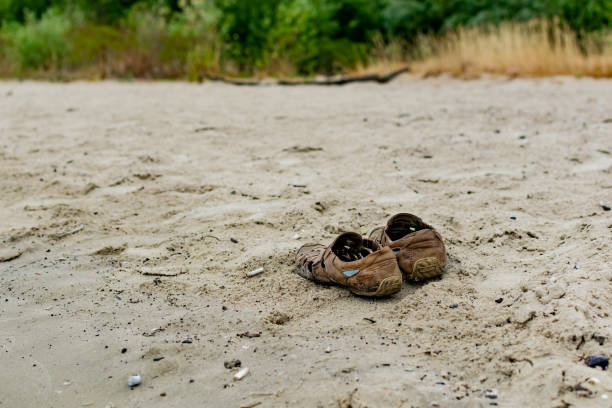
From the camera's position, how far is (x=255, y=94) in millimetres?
7082

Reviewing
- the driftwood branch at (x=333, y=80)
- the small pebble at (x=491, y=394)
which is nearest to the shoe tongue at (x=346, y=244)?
the small pebble at (x=491, y=394)

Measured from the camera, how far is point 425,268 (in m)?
2.34

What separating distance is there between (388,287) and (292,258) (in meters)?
0.54

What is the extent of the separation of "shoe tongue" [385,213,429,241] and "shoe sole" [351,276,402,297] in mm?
348

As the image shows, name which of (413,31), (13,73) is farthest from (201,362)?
(413,31)

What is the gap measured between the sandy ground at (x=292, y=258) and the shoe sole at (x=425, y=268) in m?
0.05

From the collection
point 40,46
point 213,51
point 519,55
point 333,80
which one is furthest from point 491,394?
point 40,46

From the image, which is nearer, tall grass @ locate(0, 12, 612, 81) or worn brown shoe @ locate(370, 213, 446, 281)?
worn brown shoe @ locate(370, 213, 446, 281)

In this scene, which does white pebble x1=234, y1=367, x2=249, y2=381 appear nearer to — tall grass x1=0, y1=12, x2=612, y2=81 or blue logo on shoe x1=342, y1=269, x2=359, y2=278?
blue logo on shoe x1=342, y1=269, x2=359, y2=278

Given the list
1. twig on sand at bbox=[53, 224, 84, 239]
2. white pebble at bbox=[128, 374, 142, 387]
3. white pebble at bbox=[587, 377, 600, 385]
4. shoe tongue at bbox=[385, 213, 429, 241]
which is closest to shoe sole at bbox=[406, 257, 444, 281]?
shoe tongue at bbox=[385, 213, 429, 241]

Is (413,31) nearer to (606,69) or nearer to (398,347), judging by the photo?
(606,69)

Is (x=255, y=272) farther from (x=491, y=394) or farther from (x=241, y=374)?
(x=491, y=394)

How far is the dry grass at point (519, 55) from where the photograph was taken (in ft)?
25.9

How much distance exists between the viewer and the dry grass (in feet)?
25.9
